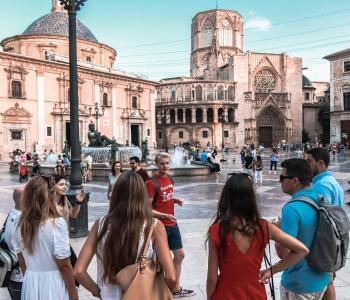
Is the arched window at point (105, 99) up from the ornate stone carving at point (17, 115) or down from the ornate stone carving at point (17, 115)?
up

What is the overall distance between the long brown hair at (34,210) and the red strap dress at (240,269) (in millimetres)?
1374

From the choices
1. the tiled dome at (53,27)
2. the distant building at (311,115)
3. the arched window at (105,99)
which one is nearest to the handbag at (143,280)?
the arched window at (105,99)

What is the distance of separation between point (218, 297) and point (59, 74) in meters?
39.7

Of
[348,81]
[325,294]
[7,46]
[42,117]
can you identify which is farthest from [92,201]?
[348,81]

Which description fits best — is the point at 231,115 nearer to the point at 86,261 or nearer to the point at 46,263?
the point at 46,263

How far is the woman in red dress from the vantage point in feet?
8.43

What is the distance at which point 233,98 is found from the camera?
59.9 m

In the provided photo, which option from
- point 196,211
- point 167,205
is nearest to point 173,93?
point 196,211

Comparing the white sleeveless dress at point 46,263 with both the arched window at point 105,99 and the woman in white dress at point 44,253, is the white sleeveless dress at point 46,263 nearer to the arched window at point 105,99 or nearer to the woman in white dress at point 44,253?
the woman in white dress at point 44,253

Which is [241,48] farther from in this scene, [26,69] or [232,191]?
[232,191]

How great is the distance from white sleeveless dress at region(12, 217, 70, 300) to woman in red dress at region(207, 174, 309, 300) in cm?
122

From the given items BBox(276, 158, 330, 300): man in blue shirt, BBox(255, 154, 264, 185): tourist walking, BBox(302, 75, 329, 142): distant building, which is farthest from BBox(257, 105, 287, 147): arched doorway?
BBox(276, 158, 330, 300): man in blue shirt

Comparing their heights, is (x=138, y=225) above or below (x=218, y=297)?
above

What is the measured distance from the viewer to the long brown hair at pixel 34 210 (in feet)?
9.93
